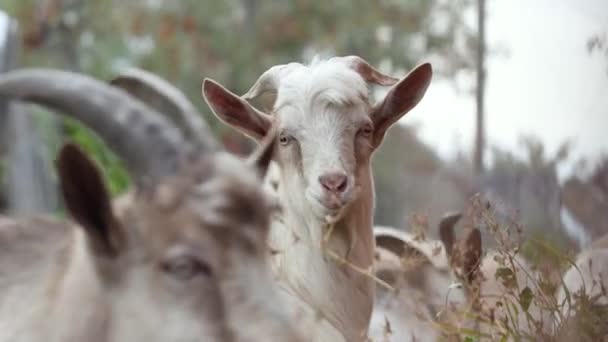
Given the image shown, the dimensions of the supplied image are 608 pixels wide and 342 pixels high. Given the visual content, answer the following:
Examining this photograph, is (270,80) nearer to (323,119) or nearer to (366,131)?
(323,119)

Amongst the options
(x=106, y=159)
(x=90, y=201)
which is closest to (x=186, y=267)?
(x=90, y=201)

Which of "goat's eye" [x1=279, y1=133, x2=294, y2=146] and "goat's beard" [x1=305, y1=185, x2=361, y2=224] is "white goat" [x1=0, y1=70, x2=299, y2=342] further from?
"goat's eye" [x1=279, y1=133, x2=294, y2=146]

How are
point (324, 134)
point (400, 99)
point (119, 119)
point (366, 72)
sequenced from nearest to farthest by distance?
point (119, 119)
point (324, 134)
point (400, 99)
point (366, 72)

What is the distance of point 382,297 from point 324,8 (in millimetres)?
22873

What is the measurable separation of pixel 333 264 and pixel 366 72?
1070mm

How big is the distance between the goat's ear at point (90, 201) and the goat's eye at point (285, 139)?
6.86 ft

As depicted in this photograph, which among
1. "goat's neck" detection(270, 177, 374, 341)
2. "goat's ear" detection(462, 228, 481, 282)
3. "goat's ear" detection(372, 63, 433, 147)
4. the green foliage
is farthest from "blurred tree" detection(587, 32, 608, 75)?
the green foliage

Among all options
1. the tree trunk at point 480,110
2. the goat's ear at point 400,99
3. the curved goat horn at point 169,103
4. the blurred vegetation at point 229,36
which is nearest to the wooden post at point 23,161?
the blurred vegetation at point 229,36

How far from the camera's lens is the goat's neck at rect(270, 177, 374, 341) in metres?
5.91

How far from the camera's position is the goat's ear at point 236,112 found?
600cm

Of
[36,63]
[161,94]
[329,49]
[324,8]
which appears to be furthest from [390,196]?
[161,94]

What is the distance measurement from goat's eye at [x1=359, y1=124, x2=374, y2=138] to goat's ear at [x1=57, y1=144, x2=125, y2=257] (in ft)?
7.39

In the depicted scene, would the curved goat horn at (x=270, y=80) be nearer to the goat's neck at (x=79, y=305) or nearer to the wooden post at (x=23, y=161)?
the goat's neck at (x=79, y=305)

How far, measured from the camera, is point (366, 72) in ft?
20.6
